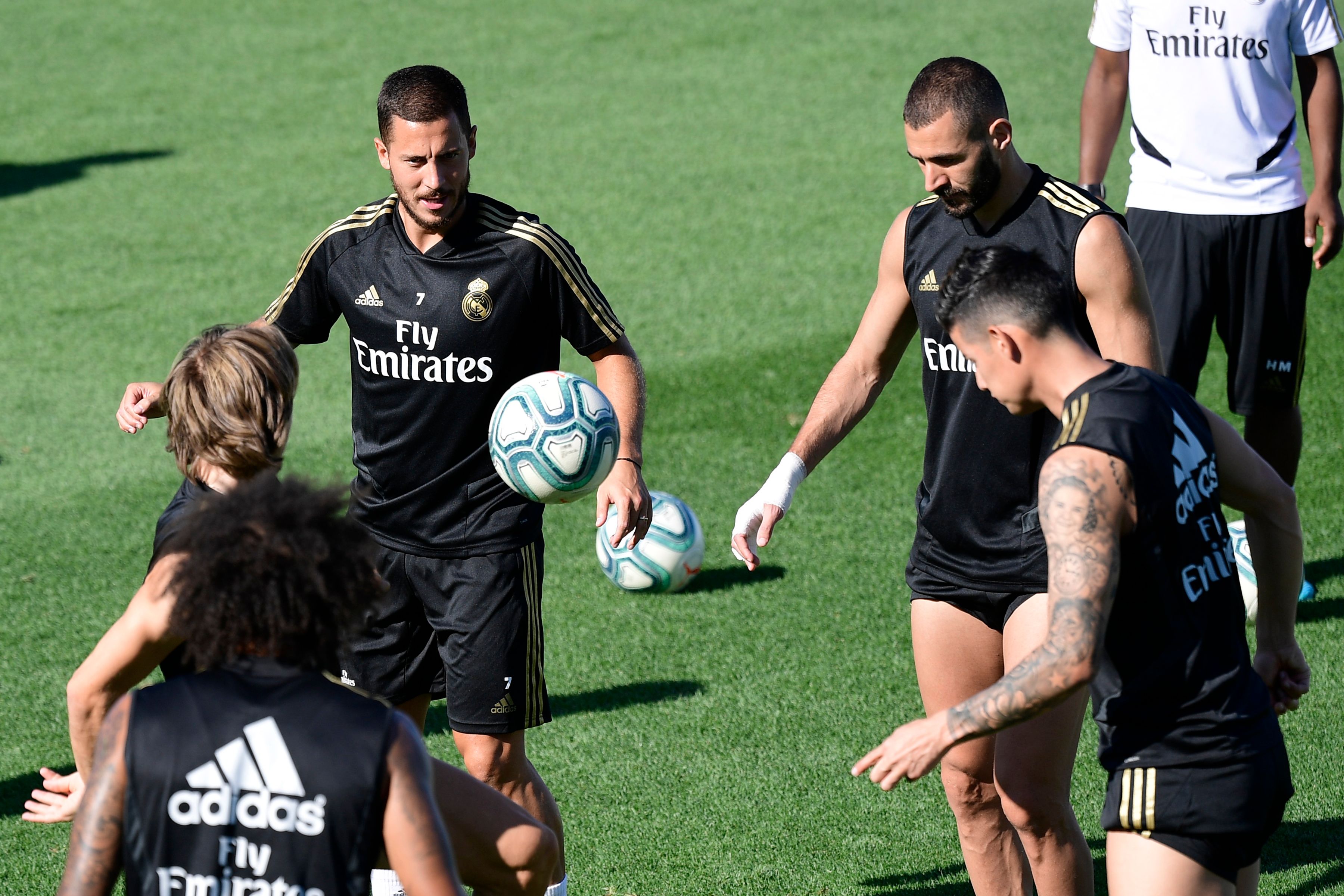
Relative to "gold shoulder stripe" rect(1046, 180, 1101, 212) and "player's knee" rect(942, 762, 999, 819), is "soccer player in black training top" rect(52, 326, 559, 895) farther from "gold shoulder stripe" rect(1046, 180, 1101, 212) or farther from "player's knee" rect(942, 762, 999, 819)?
"gold shoulder stripe" rect(1046, 180, 1101, 212)

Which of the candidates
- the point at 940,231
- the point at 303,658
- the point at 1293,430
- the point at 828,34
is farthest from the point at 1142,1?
the point at 828,34

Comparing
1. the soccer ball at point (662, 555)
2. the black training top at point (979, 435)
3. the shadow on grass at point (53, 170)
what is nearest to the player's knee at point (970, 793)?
the black training top at point (979, 435)

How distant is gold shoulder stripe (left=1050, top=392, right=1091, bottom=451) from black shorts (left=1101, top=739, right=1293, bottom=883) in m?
0.78

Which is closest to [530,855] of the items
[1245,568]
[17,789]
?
[17,789]

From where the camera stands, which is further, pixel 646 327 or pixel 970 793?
pixel 646 327

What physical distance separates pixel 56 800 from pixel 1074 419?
7.74ft

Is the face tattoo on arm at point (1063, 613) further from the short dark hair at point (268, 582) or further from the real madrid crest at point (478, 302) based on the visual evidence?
the real madrid crest at point (478, 302)

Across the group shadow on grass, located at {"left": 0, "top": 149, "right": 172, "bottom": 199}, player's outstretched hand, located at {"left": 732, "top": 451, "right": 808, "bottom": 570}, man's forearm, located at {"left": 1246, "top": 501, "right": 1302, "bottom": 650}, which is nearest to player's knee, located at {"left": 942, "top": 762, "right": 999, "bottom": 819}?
player's outstretched hand, located at {"left": 732, "top": 451, "right": 808, "bottom": 570}

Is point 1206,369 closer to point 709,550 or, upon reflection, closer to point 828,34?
point 709,550

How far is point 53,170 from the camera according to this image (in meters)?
16.7

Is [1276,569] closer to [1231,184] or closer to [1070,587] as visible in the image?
[1070,587]

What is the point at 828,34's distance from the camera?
781 inches

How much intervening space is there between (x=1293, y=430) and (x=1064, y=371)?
439 cm

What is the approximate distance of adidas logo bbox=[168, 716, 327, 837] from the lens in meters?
2.55
